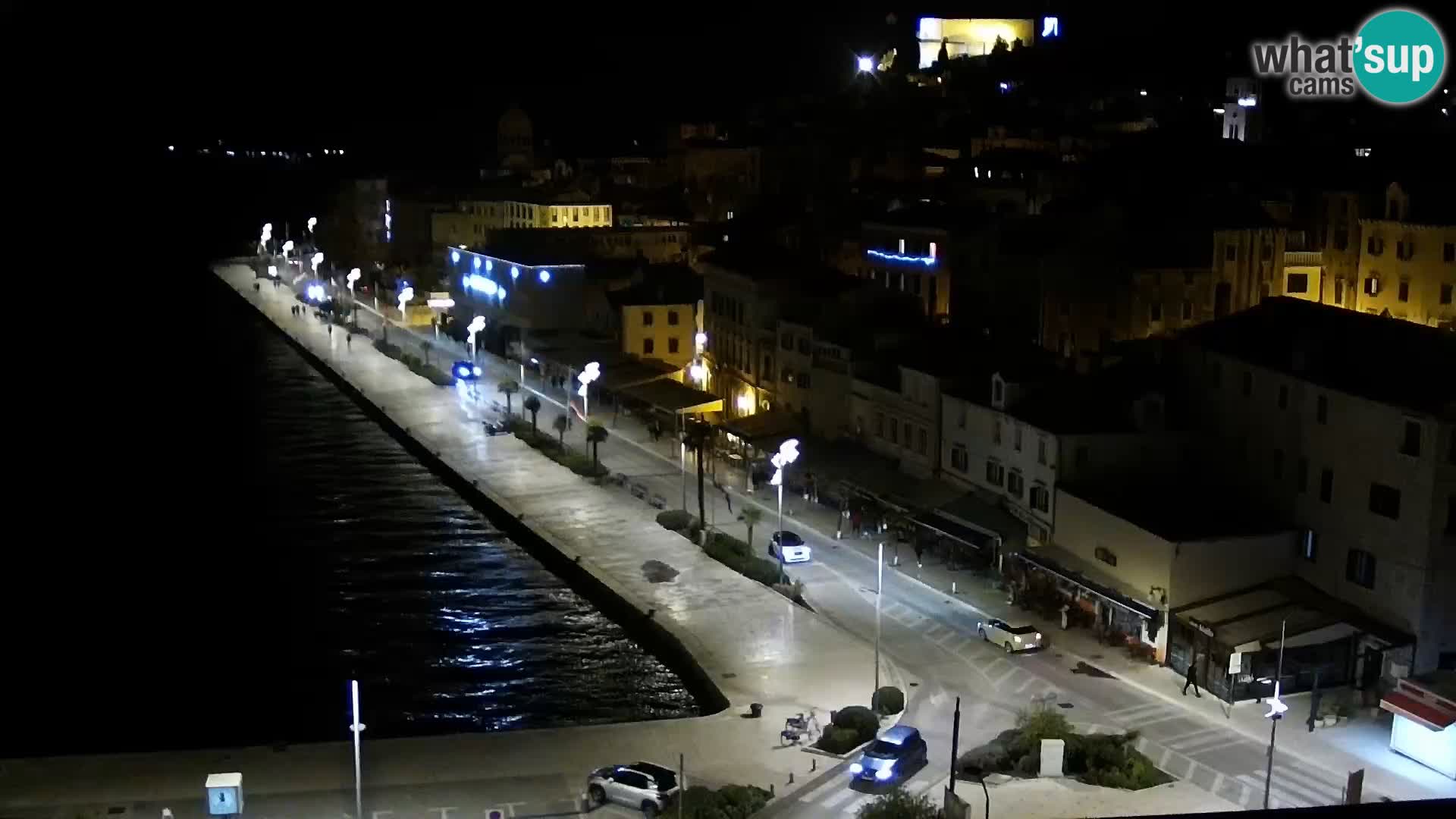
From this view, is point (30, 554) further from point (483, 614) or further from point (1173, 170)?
point (1173, 170)

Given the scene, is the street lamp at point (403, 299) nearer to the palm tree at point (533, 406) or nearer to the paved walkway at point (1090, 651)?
the palm tree at point (533, 406)

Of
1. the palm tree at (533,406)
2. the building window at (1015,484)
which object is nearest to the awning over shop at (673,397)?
the palm tree at (533,406)

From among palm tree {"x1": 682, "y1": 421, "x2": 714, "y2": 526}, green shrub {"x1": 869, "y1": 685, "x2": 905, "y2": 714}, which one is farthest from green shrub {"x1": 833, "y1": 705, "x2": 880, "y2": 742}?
palm tree {"x1": 682, "y1": 421, "x2": 714, "y2": 526}

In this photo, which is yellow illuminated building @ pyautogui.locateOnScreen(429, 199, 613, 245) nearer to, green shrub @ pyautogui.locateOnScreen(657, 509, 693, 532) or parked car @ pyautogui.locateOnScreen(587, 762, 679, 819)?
green shrub @ pyautogui.locateOnScreen(657, 509, 693, 532)

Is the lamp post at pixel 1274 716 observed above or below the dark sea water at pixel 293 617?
above

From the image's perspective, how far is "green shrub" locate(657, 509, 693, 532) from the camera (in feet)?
130

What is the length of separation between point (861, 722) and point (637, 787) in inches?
170

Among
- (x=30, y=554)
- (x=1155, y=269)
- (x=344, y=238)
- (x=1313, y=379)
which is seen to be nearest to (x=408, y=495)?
(x=30, y=554)

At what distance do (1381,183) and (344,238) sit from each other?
93.3m

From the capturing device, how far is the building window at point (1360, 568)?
94.7ft

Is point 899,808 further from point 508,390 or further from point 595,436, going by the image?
point 508,390

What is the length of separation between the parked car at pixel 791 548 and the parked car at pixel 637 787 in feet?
43.2

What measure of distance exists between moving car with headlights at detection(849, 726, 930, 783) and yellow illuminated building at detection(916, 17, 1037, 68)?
92.7 m

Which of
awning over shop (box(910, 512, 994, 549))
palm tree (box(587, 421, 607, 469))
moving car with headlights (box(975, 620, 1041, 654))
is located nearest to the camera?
moving car with headlights (box(975, 620, 1041, 654))
